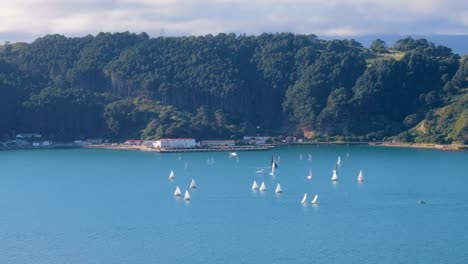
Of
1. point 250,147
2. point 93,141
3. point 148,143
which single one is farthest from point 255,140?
point 93,141

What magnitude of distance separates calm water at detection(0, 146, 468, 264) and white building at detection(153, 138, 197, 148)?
16.1 metres

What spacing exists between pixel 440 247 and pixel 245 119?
65.3 m

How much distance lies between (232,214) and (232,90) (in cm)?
5878

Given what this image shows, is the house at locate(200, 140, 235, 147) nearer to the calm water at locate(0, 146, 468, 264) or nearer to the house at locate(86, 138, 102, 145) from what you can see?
the house at locate(86, 138, 102, 145)

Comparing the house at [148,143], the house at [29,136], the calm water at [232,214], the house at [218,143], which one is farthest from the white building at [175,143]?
the calm water at [232,214]

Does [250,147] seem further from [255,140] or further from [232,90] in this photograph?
[232,90]

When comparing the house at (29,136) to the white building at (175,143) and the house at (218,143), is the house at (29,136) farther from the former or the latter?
the house at (218,143)

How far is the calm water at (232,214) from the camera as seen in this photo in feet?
128

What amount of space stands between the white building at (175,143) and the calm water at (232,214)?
16056 mm

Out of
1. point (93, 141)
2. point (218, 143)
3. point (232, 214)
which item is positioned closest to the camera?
point (232, 214)

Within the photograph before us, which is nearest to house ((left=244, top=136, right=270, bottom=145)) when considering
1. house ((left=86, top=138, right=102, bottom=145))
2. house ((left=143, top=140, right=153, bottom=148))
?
house ((left=143, top=140, right=153, bottom=148))

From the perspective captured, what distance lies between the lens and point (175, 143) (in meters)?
93.6

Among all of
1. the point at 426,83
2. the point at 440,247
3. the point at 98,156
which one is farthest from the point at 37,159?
the point at 440,247

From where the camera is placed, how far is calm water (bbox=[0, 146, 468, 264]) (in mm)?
39125
